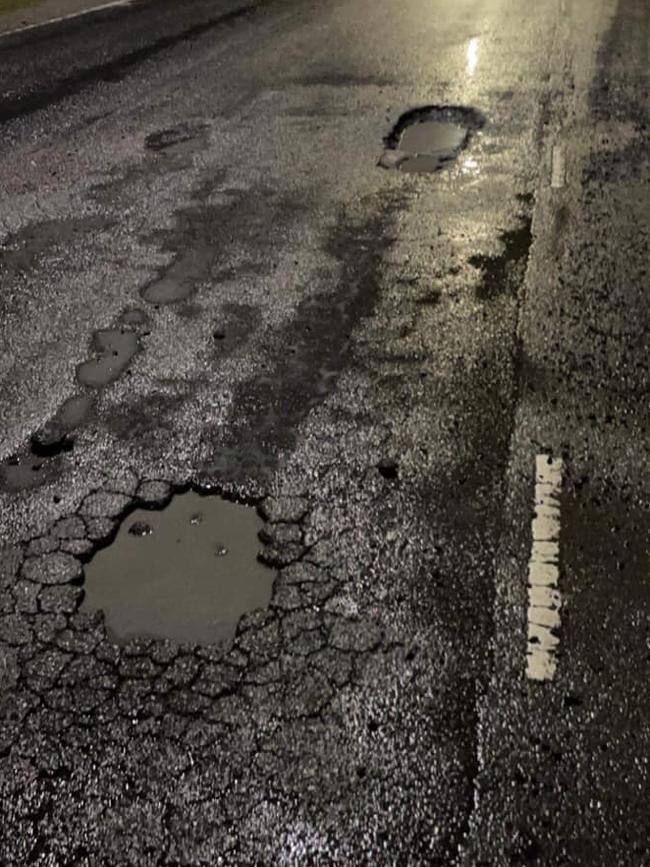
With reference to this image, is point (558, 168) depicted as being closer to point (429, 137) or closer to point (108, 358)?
point (429, 137)

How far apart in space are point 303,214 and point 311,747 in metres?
4.79

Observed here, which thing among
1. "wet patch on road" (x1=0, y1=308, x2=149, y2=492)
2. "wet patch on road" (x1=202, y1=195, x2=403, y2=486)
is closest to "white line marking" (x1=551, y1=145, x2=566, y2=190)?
"wet patch on road" (x1=202, y1=195, x2=403, y2=486)

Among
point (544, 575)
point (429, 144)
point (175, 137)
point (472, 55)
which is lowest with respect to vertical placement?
point (472, 55)

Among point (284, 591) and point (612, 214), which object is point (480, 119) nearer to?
point (612, 214)

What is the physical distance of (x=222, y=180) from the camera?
7.61 meters

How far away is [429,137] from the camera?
27.2 feet

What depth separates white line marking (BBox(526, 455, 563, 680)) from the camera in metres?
3.35

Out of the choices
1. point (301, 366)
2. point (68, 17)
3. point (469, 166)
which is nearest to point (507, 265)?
point (301, 366)

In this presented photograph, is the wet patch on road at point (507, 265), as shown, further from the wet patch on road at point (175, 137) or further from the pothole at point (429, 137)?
the wet patch on road at point (175, 137)

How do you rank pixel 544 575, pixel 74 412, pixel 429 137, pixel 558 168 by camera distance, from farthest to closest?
pixel 429 137
pixel 558 168
pixel 74 412
pixel 544 575

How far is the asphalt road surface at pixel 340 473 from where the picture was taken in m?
2.96

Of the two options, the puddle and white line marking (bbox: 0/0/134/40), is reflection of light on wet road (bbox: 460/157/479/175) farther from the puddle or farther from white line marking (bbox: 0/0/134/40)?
white line marking (bbox: 0/0/134/40)

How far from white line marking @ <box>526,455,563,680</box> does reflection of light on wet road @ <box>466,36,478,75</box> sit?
712cm

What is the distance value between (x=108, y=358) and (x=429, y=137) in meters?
4.39
